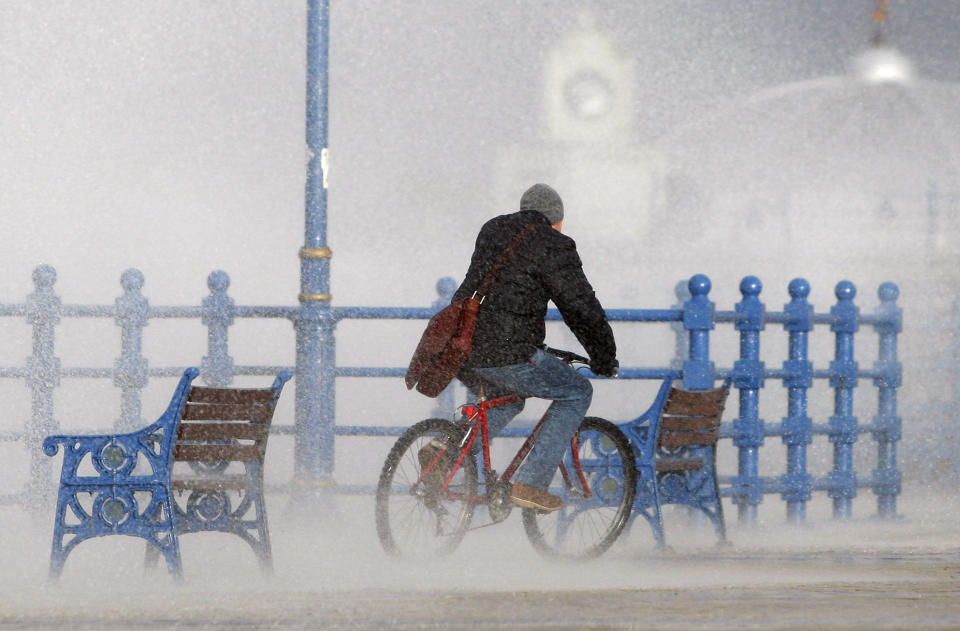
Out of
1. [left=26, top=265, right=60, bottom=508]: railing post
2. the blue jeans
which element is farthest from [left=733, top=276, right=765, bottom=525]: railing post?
[left=26, top=265, right=60, bottom=508]: railing post

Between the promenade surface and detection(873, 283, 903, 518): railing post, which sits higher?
detection(873, 283, 903, 518): railing post

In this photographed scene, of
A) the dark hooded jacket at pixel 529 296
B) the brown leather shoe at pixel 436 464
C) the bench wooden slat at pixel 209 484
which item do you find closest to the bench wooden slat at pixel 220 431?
the bench wooden slat at pixel 209 484

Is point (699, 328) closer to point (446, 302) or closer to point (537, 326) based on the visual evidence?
point (446, 302)

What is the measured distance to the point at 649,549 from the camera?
23.4 ft

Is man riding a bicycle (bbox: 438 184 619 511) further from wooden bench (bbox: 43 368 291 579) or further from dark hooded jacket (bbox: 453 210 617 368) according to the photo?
wooden bench (bbox: 43 368 291 579)

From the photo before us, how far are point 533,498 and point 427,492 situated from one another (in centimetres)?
50

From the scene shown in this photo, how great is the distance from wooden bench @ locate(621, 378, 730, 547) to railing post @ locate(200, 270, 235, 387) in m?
3.01

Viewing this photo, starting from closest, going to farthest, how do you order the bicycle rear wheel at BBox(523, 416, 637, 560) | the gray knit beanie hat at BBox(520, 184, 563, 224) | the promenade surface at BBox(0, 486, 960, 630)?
the promenade surface at BBox(0, 486, 960, 630) < the gray knit beanie hat at BBox(520, 184, 563, 224) < the bicycle rear wheel at BBox(523, 416, 637, 560)

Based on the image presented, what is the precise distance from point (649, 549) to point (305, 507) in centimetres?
225

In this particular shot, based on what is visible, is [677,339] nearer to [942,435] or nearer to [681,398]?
[942,435]

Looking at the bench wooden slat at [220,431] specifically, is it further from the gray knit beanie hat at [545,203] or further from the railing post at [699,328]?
the railing post at [699,328]

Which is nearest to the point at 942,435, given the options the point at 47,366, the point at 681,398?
the point at 681,398

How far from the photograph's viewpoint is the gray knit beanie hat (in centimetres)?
595

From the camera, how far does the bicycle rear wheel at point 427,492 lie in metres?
5.99
